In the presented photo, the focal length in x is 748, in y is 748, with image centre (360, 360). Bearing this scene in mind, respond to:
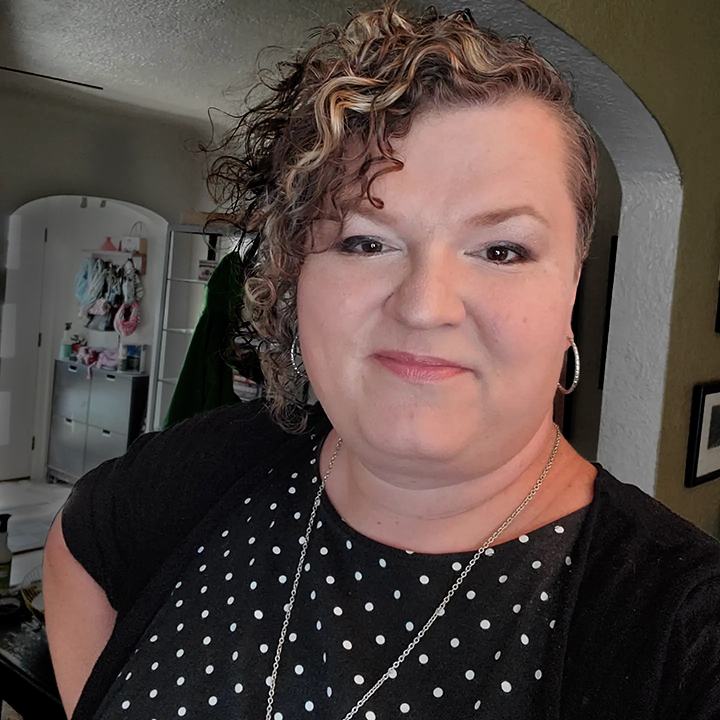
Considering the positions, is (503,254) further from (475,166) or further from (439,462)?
(439,462)

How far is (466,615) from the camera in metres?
0.66

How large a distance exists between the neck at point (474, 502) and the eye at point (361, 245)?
18 cm

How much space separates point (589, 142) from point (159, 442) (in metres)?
0.64

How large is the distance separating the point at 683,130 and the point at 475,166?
129 cm

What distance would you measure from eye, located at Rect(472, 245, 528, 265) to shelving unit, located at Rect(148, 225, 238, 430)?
407 centimetres

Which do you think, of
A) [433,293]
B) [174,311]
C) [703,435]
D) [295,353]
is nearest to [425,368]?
[433,293]

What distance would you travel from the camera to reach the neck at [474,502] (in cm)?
70

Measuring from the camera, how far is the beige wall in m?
1.43

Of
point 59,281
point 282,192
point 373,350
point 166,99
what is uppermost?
point 166,99

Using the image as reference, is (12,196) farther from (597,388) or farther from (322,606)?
(322,606)

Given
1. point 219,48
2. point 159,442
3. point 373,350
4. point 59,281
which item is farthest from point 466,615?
point 59,281

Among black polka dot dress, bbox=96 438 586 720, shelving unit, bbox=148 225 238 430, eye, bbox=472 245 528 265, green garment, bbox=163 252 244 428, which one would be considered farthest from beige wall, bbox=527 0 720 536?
shelving unit, bbox=148 225 238 430

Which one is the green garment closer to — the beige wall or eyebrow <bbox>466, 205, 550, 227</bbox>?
the beige wall

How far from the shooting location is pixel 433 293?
60 cm
